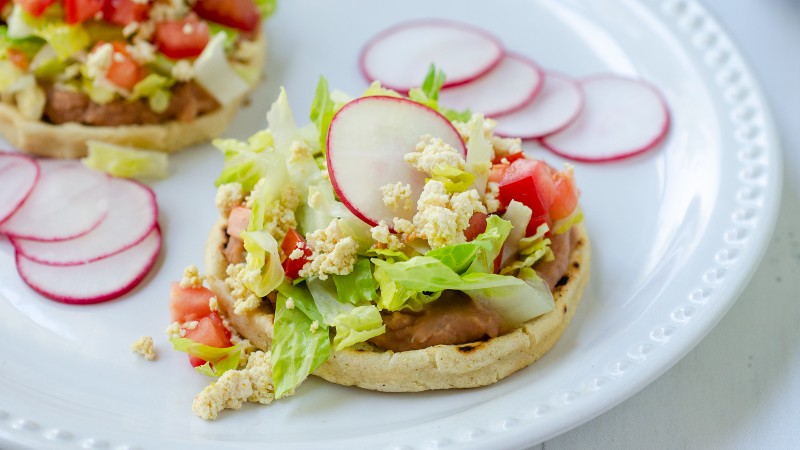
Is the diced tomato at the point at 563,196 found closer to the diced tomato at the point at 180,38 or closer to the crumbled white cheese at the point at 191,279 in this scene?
the crumbled white cheese at the point at 191,279

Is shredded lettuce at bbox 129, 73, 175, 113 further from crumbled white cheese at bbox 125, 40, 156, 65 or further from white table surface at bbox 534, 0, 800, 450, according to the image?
white table surface at bbox 534, 0, 800, 450

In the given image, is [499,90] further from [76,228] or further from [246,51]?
[76,228]

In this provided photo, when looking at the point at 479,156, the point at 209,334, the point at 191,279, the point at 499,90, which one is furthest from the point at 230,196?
the point at 499,90

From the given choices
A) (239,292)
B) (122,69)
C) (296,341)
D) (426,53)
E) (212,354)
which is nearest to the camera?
(296,341)

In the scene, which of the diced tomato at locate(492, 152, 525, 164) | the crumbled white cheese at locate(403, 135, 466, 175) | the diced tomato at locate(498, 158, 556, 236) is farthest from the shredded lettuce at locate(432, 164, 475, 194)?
the diced tomato at locate(492, 152, 525, 164)

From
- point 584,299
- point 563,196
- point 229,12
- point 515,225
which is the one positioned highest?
point 563,196

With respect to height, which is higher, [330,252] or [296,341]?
[330,252]

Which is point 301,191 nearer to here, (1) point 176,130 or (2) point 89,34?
(1) point 176,130

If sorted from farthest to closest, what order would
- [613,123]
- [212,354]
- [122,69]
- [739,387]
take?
[613,123], [122,69], [739,387], [212,354]
